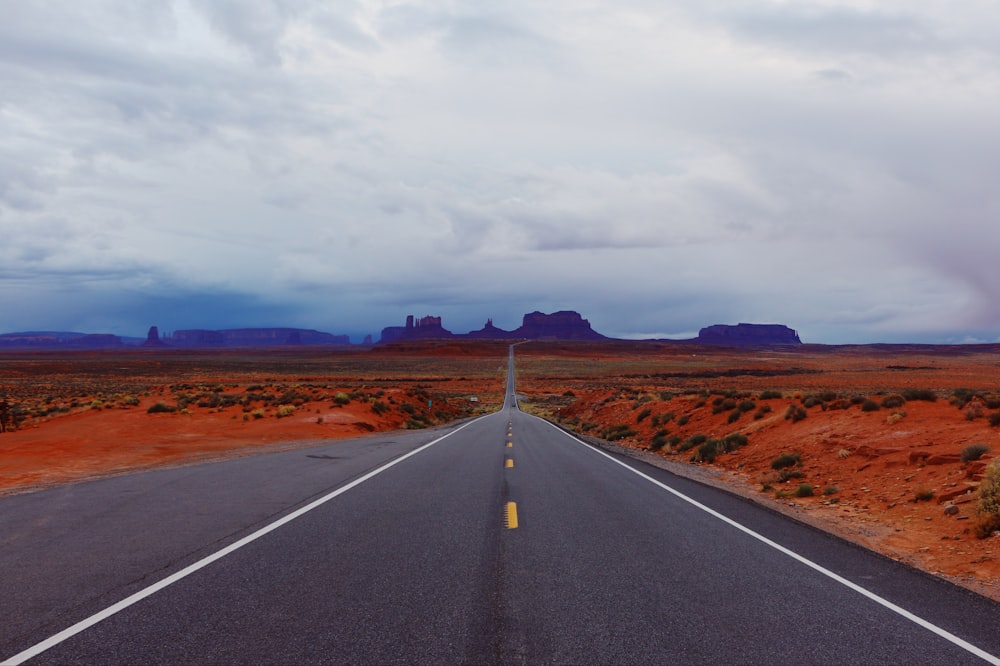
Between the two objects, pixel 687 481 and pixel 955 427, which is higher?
pixel 955 427

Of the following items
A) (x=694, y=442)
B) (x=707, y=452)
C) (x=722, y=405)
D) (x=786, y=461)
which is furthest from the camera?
(x=722, y=405)

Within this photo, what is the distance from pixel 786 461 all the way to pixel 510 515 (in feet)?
34.3

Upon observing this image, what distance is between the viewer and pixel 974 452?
1295 centimetres

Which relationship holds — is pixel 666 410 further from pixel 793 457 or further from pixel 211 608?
pixel 211 608

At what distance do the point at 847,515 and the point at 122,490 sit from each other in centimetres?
1301

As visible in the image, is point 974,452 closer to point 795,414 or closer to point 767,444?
point 767,444

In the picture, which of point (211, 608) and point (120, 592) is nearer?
point (211, 608)

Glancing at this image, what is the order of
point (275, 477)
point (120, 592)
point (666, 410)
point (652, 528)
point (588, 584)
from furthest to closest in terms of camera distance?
point (666, 410)
point (275, 477)
point (652, 528)
point (588, 584)
point (120, 592)

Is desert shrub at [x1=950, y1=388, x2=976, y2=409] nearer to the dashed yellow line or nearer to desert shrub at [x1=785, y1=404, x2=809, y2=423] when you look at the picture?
desert shrub at [x1=785, y1=404, x2=809, y2=423]

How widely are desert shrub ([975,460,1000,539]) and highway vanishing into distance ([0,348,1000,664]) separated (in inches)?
85.3

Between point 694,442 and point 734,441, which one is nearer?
point 734,441

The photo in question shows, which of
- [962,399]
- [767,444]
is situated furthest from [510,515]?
[962,399]

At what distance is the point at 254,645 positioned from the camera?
4797 millimetres

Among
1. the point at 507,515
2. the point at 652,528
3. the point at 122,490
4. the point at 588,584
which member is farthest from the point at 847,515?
the point at 122,490
